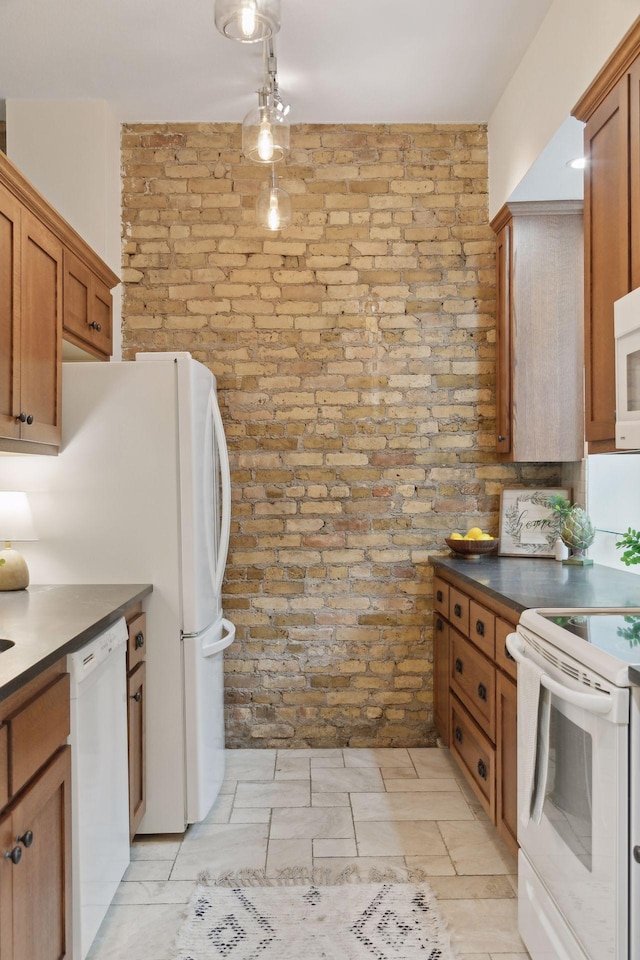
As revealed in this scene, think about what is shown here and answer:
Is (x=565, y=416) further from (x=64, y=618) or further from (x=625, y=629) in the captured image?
(x=64, y=618)

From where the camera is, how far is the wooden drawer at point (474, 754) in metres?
2.51

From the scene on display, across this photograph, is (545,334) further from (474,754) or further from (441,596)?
(474,754)

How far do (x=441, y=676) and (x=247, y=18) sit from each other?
108 inches

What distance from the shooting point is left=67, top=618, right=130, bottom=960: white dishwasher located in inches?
70.7

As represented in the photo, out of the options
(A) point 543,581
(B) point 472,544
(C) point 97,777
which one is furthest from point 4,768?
(B) point 472,544

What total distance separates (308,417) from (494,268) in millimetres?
1201

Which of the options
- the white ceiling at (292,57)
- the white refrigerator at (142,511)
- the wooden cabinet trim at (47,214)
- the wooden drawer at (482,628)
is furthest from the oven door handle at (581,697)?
the white ceiling at (292,57)

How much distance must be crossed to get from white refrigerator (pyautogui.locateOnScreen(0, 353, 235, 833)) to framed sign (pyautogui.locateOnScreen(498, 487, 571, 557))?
5.36ft

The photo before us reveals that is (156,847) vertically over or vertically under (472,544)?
under

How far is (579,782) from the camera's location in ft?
5.11

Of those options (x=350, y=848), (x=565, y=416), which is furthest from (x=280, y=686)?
(x=565, y=416)

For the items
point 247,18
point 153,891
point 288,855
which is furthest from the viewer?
point 288,855

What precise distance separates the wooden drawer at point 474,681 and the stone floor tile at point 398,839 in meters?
0.45

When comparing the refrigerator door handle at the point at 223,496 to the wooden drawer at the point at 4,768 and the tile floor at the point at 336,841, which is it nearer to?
the tile floor at the point at 336,841
